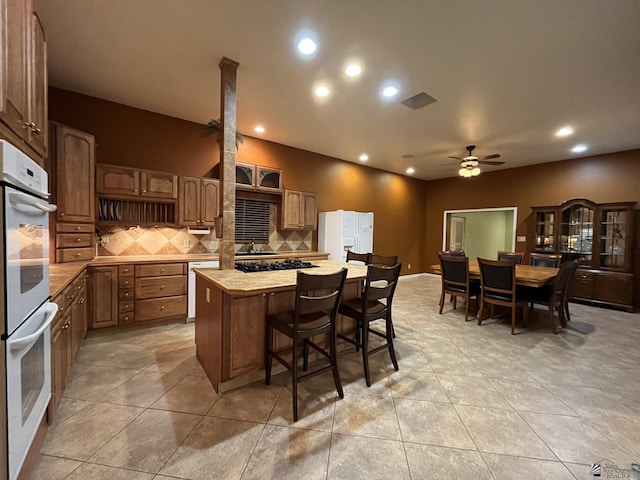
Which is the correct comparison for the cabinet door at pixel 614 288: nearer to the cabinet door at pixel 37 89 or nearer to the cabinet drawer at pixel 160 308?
the cabinet drawer at pixel 160 308

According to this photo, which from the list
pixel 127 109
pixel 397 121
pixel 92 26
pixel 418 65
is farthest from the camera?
pixel 397 121

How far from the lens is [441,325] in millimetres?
3738

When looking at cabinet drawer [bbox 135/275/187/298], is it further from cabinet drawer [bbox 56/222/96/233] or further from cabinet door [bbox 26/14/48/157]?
cabinet door [bbox 26/14/48/157]

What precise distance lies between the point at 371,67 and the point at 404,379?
3.00 metres

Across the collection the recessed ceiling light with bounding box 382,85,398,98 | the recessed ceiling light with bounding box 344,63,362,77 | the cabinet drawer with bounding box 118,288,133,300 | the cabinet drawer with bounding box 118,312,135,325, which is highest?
the recessed ceiling light with bounding box 382,85,398,98

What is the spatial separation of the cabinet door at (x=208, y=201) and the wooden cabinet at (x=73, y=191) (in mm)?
1219

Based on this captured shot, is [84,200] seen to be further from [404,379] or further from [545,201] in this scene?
[545,201]

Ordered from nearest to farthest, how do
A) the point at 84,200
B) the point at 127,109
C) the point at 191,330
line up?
the point at 84,200 → the point at 191,330 → the point at 127,109

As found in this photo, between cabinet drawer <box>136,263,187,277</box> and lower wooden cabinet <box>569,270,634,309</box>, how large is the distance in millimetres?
6130

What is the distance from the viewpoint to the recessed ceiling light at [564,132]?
398cm

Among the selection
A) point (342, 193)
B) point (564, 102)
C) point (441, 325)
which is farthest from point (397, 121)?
point (441, 325)

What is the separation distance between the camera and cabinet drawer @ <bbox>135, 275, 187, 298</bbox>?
3.26m

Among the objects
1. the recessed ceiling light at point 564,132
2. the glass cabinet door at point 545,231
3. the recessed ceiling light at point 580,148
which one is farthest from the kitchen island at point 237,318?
the glass cabinet door at point 545,231

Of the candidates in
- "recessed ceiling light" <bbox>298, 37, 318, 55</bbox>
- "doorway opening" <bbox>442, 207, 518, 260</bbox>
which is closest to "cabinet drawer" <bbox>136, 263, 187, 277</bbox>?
"recessed ceiling light" <bbox>298, 37, 318, 55</bbox>
